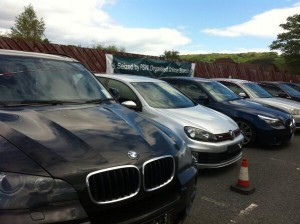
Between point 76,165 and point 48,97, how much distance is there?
137 centimetres

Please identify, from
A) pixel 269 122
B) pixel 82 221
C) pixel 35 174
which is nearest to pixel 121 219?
pixel 82 221

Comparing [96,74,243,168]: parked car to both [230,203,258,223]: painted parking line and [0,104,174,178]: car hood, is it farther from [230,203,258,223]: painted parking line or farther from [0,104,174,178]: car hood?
[0,104,174,178]: car hood

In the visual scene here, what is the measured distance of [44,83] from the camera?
3684mm

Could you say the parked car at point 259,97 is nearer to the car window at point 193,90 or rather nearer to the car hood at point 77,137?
the car window at point 193,90

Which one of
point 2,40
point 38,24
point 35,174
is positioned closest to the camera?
point 35,174

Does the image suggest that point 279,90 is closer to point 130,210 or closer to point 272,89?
point 272,89

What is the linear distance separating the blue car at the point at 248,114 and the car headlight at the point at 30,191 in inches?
243

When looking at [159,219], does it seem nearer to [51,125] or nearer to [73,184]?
[73,184]

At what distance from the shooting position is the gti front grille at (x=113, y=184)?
2.36 meters

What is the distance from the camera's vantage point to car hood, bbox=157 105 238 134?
18.2ft

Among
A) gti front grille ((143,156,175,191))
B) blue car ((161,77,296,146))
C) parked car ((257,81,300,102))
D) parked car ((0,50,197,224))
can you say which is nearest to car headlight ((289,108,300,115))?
blue car ((161,77,296,146))

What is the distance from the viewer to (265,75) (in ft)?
80.1

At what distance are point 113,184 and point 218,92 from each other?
653 centimetres

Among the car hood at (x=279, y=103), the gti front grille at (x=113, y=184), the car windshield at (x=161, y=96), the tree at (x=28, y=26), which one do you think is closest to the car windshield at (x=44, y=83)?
the gti front grille at (x=113, y=184)
